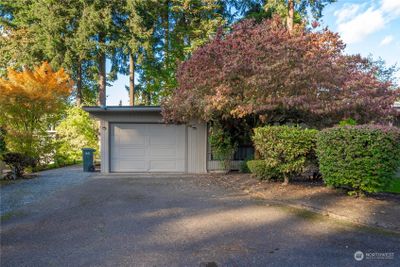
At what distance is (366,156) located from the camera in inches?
200

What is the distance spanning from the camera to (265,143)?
7.03 m

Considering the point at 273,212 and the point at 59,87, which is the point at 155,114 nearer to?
the point at 59,87

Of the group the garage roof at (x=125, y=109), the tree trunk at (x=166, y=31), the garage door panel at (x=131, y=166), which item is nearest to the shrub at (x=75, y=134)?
the garage door panel at (x=131, y=166)

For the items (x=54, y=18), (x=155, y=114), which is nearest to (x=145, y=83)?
(x=54, y=18)

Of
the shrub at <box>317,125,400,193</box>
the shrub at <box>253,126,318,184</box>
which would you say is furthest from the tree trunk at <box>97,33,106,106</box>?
the shrub at <box>317,125,400,193</box>

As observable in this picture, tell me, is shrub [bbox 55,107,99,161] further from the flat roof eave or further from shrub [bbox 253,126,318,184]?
shrub [bbox 253,126,318,184]

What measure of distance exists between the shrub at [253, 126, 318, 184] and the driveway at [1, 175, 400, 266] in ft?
4.44

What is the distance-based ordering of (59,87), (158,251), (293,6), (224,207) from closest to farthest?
1. (158,251)
2. (224,207)
3. (59,87)
4. (293,6)

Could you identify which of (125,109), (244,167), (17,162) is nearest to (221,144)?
(244,167)

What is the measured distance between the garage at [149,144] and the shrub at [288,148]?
425 centimetres

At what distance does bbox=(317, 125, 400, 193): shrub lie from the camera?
5023mm

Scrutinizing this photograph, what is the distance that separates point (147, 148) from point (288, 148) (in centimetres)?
605

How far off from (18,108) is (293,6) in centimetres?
1429

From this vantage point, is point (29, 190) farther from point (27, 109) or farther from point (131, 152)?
point (27, 109)
